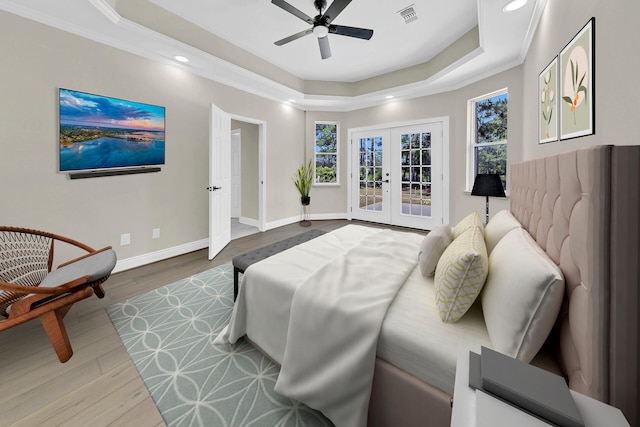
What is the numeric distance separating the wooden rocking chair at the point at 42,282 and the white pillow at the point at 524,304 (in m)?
2.36

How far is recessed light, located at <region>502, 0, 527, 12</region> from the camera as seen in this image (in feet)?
7.48

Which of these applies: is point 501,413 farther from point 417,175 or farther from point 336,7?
point 417,175

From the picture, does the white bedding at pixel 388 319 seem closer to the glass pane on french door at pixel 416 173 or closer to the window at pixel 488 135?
the window at pixel 488 135

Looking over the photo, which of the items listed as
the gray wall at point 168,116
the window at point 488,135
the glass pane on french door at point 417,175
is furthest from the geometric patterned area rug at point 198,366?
the window at point 488,135

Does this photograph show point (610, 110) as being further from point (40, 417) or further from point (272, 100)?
point (272, 100)

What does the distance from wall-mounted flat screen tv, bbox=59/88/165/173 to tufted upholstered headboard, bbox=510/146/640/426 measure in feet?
12.5

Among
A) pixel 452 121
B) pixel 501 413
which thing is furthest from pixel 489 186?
pixel 501 413

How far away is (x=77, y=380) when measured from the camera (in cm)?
152

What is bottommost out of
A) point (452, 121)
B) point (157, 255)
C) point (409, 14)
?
point (157, 255)

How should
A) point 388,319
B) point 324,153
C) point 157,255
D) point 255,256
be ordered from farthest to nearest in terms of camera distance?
point 324,153 → point 157,255 → point 255,256 → point 388,319

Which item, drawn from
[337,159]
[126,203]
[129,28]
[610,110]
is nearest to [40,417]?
[126,203]

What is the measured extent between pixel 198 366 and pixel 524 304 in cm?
172

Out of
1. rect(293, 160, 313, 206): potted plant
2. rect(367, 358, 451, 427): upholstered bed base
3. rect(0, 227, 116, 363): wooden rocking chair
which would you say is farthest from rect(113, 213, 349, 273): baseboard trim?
rect(367, 358, 451, 427): upholstered bed base

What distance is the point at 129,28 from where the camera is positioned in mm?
2707
